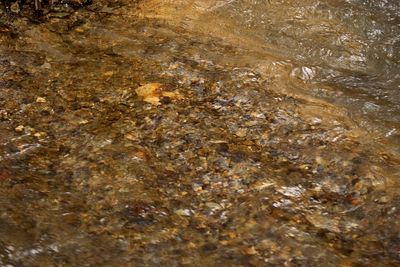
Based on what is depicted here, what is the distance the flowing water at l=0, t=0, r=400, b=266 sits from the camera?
3043 mm

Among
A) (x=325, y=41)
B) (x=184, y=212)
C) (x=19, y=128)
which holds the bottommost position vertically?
(x=184, y=212)

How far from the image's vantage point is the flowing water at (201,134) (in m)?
3.04

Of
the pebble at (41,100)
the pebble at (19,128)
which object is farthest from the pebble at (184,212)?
the pebble at (41,100)

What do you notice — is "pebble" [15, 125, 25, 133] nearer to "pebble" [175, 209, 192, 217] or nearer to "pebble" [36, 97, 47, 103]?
"pebble" [36, 97, 47, 103]

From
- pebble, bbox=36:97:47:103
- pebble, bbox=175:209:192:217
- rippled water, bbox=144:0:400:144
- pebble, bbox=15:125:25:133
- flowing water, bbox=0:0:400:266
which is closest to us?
flowing water, bbox=0:0:400:266

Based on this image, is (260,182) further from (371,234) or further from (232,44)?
(232,44)

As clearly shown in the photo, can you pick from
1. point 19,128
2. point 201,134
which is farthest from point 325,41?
point 19,128

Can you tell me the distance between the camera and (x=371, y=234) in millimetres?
3129

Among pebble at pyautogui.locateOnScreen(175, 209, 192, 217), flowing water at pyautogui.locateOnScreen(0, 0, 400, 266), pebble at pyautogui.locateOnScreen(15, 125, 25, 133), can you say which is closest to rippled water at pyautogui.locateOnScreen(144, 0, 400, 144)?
flowing water at pyautogui.locateOnScreen(0, 0, 400, 266)

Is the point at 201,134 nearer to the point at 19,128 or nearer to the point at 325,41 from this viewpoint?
the point at 19,128

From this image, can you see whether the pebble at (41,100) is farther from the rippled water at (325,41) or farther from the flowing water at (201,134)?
the rippled water at (325,41)

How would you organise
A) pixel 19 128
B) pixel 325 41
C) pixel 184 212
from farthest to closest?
1. pixel 325 41
2. pixel 19 128
3. pixel 184 212

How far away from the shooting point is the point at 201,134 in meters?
3.92

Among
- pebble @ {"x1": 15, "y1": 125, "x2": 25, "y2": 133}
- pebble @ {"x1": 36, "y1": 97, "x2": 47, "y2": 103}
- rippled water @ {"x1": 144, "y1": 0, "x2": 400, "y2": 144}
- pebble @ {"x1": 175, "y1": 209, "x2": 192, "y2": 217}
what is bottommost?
pebble @ {"x1": 175, "y1": 209, "x2": 192, "y2": 217}
